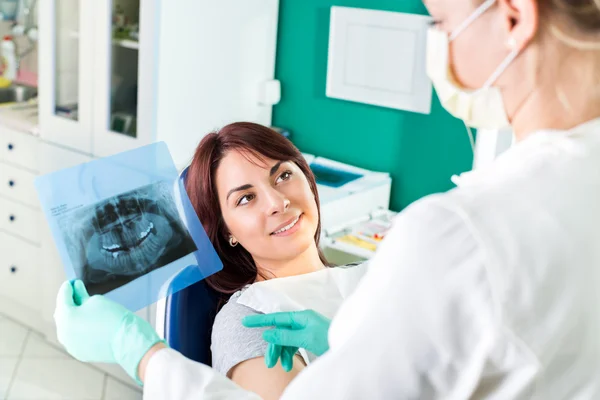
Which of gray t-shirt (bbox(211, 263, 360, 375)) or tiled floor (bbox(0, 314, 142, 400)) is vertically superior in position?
gray t-shirt (bbox(211, 263, 360, 375))

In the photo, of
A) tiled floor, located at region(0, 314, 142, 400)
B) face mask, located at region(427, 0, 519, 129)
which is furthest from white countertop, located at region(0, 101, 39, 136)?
face mask, located at region(427, 0, 519, 129)

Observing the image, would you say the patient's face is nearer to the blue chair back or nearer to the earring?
the blue chair back

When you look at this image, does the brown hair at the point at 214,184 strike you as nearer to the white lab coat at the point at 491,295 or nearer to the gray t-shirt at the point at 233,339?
the gray t-shirt at the point at 233,339

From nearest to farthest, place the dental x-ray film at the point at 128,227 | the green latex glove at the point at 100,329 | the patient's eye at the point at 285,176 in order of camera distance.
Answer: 1. the green latex glove at the point at 100,329
2. the dental x-ray film at the point at 128,227
3. the patient's eye at the point at 285,176

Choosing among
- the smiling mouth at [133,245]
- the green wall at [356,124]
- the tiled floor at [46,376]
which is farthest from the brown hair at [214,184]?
the tiled floor at [46,376]

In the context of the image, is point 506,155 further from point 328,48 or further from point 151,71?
point 328,48

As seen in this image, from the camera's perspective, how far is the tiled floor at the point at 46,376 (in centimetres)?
298

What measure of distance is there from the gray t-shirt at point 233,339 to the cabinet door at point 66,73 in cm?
166

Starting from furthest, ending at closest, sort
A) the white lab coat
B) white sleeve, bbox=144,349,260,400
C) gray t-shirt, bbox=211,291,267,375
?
gray t-shirt, bbox=211,291,267,375 < white sleeve, bbox=144,349,260,400 < the white lab coat

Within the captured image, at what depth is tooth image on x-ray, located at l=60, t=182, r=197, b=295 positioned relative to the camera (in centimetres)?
136

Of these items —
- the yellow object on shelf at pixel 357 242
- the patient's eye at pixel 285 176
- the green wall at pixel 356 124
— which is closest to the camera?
the patient's eye at pixel 285 176

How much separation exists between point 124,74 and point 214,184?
4.34ft

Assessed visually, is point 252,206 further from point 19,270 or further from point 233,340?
point 19,270

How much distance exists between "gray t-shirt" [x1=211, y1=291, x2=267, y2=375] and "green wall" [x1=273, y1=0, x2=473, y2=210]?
1.55m
